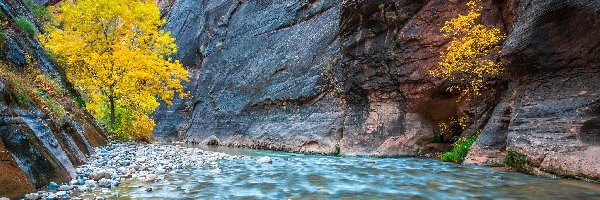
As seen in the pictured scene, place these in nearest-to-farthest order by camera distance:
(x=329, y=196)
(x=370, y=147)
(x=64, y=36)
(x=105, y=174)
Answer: (x=329, y=196) → (x=105, y=174) → (x=64, y=36) → (x=370, y=147)

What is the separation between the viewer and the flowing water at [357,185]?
7.02 metres

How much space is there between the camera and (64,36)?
53.3 feet

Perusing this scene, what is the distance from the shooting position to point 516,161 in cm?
1055

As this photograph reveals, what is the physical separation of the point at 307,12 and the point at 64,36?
15.1 metres

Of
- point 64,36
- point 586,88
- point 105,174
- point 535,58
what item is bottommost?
point 105,174

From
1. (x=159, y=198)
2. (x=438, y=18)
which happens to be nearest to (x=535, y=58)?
(x=438, y=18)

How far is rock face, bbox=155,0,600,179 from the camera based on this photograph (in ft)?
33.1

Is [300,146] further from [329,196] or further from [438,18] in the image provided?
[329,196]

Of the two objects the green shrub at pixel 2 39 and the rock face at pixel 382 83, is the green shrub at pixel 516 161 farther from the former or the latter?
the green shrub at pixel 2 39

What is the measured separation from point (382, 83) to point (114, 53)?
1149 cm

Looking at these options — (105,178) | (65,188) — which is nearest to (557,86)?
(105,178)

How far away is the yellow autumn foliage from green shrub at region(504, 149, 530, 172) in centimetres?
399

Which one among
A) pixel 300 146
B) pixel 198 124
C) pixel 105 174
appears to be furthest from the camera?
pixel 198 124

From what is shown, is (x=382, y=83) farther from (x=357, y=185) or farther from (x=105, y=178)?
(x=105, y=178)
